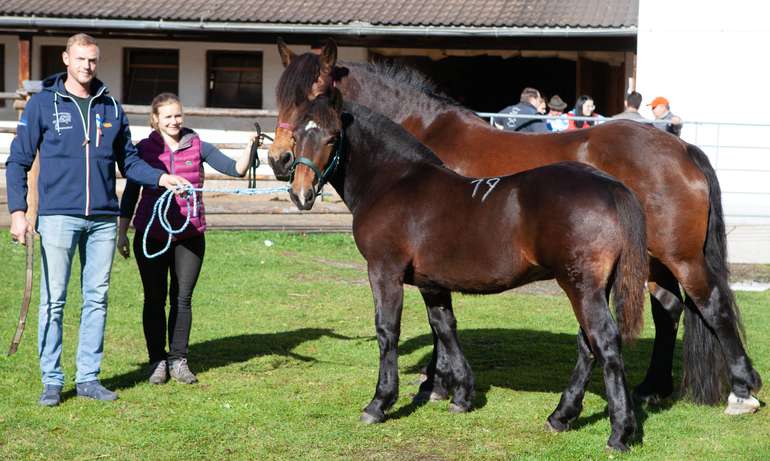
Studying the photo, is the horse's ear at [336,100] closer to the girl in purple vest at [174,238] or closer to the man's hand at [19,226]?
the girl in purple vest at [174,238]

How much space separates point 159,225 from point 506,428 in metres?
2.55

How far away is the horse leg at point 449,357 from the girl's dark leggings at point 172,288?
5.12 feet

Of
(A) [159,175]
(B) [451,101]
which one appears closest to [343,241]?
(B) [451,101]

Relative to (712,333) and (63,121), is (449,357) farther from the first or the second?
(63,121)

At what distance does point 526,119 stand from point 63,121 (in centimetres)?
803

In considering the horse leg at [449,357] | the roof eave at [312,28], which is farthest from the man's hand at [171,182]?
the roof eave at [312,28]

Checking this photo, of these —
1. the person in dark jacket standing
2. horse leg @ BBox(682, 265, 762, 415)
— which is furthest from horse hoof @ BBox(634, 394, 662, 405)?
the person in dark jacket standing

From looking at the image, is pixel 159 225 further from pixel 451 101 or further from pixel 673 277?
pixel 673 277

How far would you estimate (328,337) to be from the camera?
27.6ft

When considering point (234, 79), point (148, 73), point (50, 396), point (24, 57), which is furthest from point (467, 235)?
point (148, 73)

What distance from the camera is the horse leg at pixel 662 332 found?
263 inches

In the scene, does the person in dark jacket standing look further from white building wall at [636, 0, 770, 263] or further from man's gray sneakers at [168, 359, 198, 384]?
man's gray sneakers at [168, 359, 198, 384]

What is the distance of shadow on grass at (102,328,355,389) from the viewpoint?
7000 millimetres

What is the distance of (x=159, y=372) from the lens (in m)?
6.75
